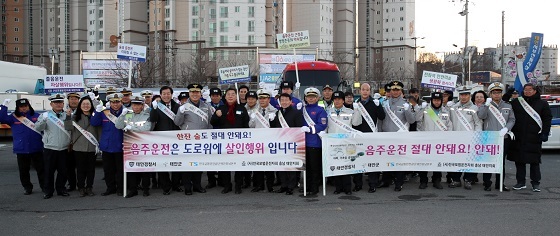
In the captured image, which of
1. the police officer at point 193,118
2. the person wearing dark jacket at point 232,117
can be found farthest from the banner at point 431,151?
the police officer at point 193,118

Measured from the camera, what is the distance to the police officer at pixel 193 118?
8539mm

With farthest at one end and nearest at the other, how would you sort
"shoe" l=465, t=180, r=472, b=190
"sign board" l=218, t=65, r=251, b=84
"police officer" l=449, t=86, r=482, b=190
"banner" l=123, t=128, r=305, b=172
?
"sign board" l=218, t=65, r=251, b=84 < "police officer" l=449, t=86, r=482, b=190 < "shoe" l=465, t=180, r=472, b=190 < "banner" l=123, t=128, r=305, b=172

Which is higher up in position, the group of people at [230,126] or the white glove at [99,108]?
the white glove at [99,108]

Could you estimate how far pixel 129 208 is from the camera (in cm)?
752

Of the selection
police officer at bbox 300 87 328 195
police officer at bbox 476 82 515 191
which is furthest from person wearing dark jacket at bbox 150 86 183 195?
police officer at bbox 476 82 515 191

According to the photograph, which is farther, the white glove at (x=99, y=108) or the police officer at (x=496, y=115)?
the police officer at (x=496, y=115)

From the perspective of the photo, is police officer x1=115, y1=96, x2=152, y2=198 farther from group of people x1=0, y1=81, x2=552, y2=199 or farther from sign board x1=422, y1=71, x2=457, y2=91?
sign board x1=422, y1=71, x2=457, y2=91

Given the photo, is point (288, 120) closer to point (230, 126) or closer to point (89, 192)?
point (230, 126)

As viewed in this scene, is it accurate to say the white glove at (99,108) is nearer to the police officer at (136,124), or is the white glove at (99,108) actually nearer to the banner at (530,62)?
the police officer at (136,124)

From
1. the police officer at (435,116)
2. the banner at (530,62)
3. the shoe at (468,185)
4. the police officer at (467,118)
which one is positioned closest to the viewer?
the shoe at (468,185)

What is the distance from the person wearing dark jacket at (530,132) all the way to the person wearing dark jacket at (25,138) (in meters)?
8.78

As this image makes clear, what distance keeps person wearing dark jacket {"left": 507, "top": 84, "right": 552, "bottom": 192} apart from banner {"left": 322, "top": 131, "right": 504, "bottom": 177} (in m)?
0.40

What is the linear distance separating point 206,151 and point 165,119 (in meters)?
0.98

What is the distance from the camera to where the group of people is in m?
8.40
